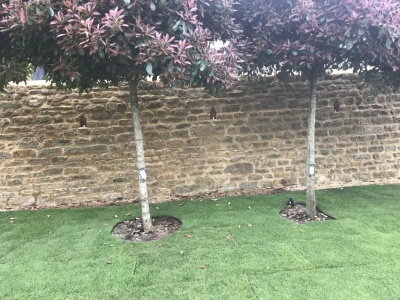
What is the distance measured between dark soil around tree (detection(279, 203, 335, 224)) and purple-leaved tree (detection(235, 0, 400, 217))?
2.22 metres

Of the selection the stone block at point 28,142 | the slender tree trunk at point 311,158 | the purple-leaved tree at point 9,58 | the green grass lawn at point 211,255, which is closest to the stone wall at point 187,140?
the stone block at point 28,142

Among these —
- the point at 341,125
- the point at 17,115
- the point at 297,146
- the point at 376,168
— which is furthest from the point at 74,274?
the point at 376,168

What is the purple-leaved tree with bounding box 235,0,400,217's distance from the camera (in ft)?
13.7

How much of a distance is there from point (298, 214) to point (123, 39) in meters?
3.81

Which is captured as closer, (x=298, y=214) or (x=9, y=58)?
(x=9, y=58)

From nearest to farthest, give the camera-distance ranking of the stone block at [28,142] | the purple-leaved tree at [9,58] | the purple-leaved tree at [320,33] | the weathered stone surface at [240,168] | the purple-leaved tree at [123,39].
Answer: the purple-leaved tree at [123,39] → the purple-leaved tree at [9,58] → the purple-leaved tree at [320,33] → the stone block at [28,142] → the weathered stone surface at [240,168]

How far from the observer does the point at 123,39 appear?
3.63 m

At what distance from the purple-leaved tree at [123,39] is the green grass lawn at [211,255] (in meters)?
2.15

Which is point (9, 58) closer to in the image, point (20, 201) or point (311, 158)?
point (20, 201)

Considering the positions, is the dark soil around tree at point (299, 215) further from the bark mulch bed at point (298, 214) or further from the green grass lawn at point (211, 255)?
the green grass lawn at point (211, 255)

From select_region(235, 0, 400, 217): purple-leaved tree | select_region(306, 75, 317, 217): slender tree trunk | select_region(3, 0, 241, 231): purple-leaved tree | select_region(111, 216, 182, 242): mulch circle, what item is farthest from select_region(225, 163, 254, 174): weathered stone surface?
select_region(3, 0, 241, 231): purple-leaved tree

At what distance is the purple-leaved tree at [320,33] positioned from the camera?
4.18 m

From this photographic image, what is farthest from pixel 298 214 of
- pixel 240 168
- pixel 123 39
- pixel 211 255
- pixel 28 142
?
pixel 28 142

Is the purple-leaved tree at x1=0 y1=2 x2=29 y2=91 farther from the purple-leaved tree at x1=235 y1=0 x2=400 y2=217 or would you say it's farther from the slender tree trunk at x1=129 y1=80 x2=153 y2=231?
the purple-leaved tree at x1=235 y1=0 x2=400 y2=217
